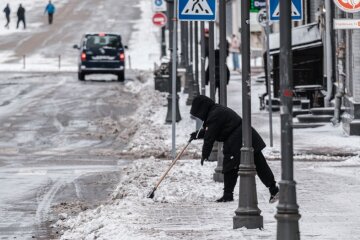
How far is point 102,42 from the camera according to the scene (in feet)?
158

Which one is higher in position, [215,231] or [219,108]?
[219,108]

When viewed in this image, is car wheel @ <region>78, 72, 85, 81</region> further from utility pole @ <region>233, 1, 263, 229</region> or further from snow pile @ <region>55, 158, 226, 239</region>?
utility pole @ <region>233, 1, 263, 229</region>

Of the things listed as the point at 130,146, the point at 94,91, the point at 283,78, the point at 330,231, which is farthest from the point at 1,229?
the point at 94,91

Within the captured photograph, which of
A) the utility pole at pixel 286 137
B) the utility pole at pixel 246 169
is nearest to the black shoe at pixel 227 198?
the utility pole at pixel 246 169

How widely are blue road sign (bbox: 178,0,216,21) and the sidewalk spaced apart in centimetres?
226

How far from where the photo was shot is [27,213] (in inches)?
604

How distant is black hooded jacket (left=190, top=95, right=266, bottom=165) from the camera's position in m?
14.3

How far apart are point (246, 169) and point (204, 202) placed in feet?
7.98

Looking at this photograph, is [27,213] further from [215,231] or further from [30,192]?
[215,231]

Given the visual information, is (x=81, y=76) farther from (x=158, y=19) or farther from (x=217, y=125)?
(x=217, y=125)

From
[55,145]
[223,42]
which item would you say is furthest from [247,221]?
[55,145]

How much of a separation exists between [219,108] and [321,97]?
14.9 meters

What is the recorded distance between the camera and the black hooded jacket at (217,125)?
14.3 m

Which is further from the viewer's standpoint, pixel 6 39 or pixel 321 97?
pixel 6 39
